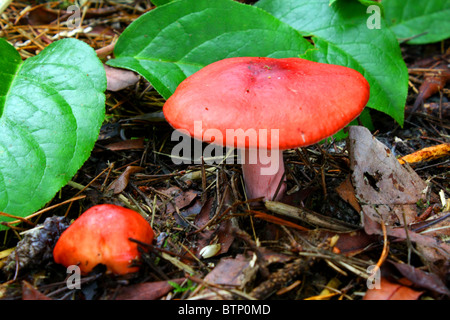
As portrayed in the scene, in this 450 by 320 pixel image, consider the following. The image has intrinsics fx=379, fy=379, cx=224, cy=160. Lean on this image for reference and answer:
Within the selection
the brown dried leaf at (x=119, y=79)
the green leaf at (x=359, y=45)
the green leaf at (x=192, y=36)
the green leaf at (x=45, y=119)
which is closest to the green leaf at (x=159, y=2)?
the green leaf at (x=192, y=36)

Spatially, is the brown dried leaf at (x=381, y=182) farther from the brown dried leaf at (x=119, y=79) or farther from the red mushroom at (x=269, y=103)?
the brown dried leaf at (x=119, y=79)

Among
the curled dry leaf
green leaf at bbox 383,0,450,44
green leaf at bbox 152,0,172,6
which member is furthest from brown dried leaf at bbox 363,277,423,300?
green leaf at bbox 383,0,450,44

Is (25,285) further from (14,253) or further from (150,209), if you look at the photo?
(150,209)

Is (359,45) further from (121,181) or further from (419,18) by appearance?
(121,181)

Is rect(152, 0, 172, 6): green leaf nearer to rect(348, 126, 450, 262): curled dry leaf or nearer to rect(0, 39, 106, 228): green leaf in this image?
rect(0, 39, 106, 228): green leaf

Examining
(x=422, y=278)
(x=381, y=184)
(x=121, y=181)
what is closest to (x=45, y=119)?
(x=121, y=181)
